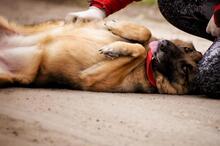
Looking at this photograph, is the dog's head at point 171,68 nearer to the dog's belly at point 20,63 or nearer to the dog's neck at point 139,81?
the dog's neck at point 139,81

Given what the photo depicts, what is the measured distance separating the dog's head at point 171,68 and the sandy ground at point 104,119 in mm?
156

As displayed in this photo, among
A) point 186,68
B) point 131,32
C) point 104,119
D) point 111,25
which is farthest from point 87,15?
point 104,119

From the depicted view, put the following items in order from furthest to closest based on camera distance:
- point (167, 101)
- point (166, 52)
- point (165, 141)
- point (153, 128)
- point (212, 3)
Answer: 1. point (212, 3)
2. point (166, 52)
3. point (167, 101)
4. point (153, 128)
5. point (165, 141)

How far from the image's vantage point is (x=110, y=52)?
3.89 m

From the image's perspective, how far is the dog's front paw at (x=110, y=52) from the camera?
3.88m

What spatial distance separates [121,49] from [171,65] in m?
0.47

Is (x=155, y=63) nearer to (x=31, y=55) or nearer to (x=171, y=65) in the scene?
(x=171, y=65)

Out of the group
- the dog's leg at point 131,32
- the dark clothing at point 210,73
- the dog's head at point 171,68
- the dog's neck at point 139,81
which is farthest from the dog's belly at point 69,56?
the dark clothing at point 210,73

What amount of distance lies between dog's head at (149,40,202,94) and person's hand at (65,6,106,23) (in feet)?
1.82

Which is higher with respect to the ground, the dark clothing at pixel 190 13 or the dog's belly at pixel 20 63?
the dark clothing at pixel 190 13

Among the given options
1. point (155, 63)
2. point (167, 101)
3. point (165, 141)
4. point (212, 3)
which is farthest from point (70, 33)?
point (165, 141)

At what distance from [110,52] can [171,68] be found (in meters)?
0.55

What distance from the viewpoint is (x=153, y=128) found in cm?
293

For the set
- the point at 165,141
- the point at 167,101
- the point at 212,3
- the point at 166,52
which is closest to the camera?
the point at 165,141
